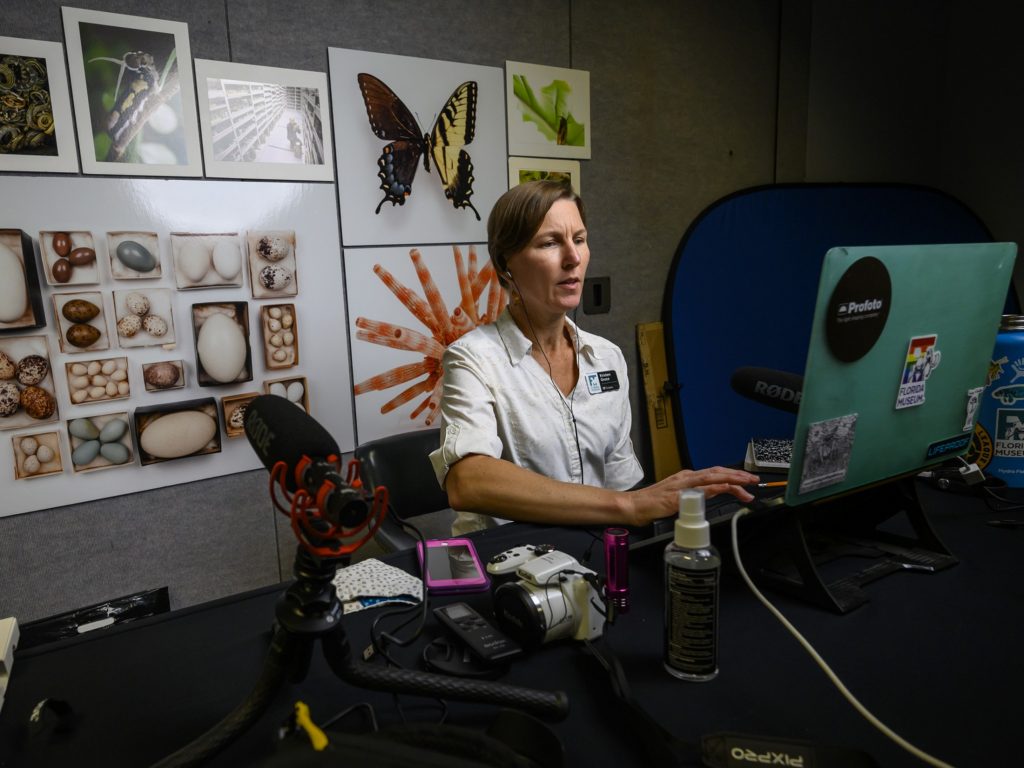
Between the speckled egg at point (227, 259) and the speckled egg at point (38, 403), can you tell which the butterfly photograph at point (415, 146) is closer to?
the speckled egg at point (227, 259)

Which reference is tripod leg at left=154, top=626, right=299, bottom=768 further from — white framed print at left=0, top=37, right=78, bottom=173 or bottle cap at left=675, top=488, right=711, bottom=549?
white framed print at left=0, top=37, right=78, bottom=173

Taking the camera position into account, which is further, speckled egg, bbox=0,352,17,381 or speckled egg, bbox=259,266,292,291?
speckled egg, bbox=259,266,292,291

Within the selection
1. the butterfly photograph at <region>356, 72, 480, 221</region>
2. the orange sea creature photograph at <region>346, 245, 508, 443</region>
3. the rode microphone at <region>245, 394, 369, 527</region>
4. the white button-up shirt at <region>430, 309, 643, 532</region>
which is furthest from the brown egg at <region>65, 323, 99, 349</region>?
the rode microphone at <region>245, 394, 369, 527</region>

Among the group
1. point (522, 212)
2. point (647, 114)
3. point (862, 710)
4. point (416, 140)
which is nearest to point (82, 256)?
point (416, 140)

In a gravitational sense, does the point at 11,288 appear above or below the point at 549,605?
above

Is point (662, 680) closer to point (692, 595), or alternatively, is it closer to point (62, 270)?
point (692, 595)

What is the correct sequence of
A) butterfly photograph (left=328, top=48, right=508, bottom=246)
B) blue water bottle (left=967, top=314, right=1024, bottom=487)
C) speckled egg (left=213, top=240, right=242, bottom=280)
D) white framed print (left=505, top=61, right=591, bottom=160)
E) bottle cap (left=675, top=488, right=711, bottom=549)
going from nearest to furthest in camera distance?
bottle cap (left=675, top=488, right=711, bottom=549)
blue water bottle (left=967, top=314, right=1024, bottom=487)
speckled egg (left=213, top=240, right=242, bottom=280)
butterfly photograph (left=328, top=48, right=508, bottom=246)
white framed print (left=505, top=61, right=591, bottom=160)

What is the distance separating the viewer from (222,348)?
1.95m

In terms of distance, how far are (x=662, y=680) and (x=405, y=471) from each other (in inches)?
42.1

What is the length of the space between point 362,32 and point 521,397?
1.33 m

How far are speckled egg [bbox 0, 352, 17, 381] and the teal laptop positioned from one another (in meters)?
1.81

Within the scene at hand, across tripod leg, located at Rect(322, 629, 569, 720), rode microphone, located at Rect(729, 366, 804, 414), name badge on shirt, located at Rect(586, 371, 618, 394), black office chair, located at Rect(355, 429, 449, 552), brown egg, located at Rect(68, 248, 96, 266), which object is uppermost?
brown egg, located at Rect(68, 248, 96, 266)

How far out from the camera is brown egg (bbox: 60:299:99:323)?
1.74 meters

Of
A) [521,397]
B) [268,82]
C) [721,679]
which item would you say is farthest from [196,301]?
[721,679]
